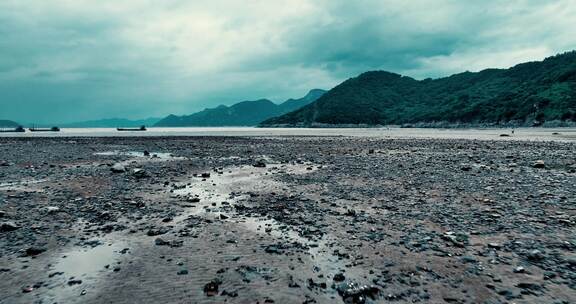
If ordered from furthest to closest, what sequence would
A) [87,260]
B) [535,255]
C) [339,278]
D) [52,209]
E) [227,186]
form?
1. [227,186]
2. [52,209]
3. [87,260]
4. [535,255]
5. [339,278]

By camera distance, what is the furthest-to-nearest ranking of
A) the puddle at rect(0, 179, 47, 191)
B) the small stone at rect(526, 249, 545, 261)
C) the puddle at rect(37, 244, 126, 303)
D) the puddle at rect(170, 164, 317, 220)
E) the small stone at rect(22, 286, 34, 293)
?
the puddle at rect(0, 179, 47, 191)
the puddle at rect(170, 164, 317, 220)
the small stone at rect(526, 249, 545, 261)
the small stone at rect(22, 286, 34, 293)
the puddle at rect(37, 244, 126, 303)

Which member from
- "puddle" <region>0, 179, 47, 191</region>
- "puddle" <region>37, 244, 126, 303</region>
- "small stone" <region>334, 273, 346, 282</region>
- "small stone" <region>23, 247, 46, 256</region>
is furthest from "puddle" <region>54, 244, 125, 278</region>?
"puddle" <region>0, 179, 47, 191</region>

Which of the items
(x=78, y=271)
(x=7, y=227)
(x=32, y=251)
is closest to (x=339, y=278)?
(x=78, y=271)

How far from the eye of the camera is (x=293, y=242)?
9.74 metres

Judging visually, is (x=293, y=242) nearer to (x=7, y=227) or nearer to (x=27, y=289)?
(x=27, y=289)

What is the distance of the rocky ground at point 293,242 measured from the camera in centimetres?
695

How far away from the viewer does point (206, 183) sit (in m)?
19.4

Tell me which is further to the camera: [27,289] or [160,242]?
[160,242]

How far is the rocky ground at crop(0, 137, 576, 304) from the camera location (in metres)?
6.95

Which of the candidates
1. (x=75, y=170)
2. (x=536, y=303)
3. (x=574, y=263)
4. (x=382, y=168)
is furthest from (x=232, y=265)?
(x=75, y=170)

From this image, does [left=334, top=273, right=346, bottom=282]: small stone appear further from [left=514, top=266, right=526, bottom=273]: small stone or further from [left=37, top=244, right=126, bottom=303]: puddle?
[left=37, top=244, right=126, bottom=303]: puddle

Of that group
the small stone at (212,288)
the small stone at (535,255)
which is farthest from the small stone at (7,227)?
the small stone at (535,255)

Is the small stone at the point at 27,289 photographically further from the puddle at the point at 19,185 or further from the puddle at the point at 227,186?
the puddle at the point at 19,185

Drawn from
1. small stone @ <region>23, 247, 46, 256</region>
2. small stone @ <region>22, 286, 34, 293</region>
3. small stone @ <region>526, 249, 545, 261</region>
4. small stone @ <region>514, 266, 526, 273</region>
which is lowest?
small stone @ <region>22, 286, 34, 293</region>
